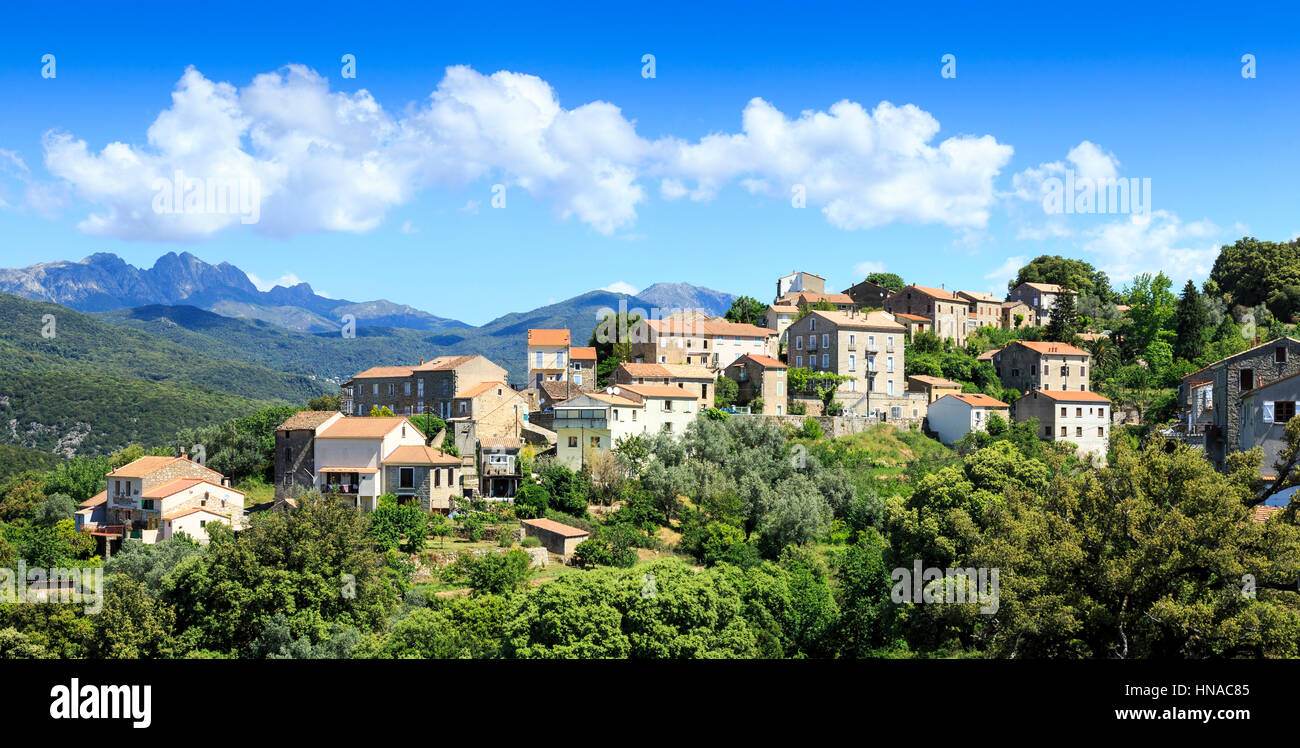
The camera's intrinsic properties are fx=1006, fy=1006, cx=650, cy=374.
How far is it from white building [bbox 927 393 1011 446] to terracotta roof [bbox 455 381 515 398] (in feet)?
80.7

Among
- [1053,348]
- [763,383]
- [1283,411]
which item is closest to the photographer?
[1283,411]

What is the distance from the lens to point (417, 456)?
1710 inches

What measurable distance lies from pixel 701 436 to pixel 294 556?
950 inches

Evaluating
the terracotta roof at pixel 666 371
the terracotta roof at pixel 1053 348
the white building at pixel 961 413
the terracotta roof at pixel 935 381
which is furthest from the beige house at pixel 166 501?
the terracotta roof at pixel 1053 348

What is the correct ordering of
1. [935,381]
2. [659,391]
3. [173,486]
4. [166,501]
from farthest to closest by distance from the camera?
[935,381] → [659,391] → [173,486] → [166,501]

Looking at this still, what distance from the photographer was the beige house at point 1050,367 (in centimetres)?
6228

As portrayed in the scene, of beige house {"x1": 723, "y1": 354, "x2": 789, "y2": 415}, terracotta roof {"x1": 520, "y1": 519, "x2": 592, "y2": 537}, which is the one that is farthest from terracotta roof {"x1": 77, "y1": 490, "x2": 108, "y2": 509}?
beige house {"x1": 723, "y1": 354, "x2": 789, "y2": 415}

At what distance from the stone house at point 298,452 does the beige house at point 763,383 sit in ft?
77.4

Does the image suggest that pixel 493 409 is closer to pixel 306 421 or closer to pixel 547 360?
pixel 306 421

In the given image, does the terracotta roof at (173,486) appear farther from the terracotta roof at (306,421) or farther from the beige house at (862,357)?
the beige house at (862,357)

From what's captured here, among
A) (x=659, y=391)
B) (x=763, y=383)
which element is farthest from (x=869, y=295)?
(x=659, y=391)

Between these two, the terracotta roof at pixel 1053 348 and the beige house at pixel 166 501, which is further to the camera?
the terracotta roof at pixel 1053 348

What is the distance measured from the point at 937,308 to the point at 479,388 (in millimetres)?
36179
